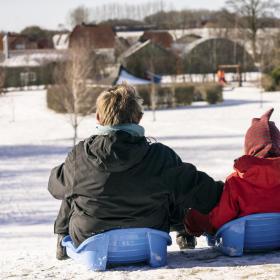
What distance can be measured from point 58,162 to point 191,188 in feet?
50.6

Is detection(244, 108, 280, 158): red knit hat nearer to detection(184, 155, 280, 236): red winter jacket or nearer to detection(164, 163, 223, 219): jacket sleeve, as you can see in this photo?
detection(184, 155, 280, 236): red winter jacket

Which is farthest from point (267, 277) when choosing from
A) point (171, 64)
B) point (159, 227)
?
point (171, 64)

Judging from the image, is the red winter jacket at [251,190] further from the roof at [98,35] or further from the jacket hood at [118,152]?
the roof at [98,35]

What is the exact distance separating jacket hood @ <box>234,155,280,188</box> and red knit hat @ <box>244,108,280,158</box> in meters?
0.15

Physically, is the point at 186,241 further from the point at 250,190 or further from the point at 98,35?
the point at 98,35

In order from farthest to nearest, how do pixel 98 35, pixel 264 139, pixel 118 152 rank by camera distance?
pixel 98 35
pixel 264 139
pixel 118 152

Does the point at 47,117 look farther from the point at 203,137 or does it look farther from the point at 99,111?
the point at 99,111

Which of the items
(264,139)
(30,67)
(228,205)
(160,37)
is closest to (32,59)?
(30,67)

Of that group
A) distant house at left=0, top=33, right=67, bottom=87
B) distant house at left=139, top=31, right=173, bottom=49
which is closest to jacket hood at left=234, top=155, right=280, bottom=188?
distant house at left=0, top=33, right=67, bottom=87

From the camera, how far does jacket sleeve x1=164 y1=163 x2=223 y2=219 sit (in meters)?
3.87

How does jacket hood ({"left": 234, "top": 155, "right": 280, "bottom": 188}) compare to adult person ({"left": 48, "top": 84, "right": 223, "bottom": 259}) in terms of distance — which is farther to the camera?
jacket hood ({"left": 234, "top": 155, "right": 280, "bottom": 188})

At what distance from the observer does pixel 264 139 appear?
166 inches

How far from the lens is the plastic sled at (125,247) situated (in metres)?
3.81

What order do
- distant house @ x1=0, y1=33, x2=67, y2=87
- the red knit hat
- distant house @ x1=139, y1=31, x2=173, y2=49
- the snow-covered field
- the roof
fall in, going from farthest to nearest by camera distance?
distant house @ x1=139, y1=31, x2=173, y2=49
the roof
distant house @ x1=0, y1=33, x2=67, y2=87
the red knit hat
the snow-covered field
